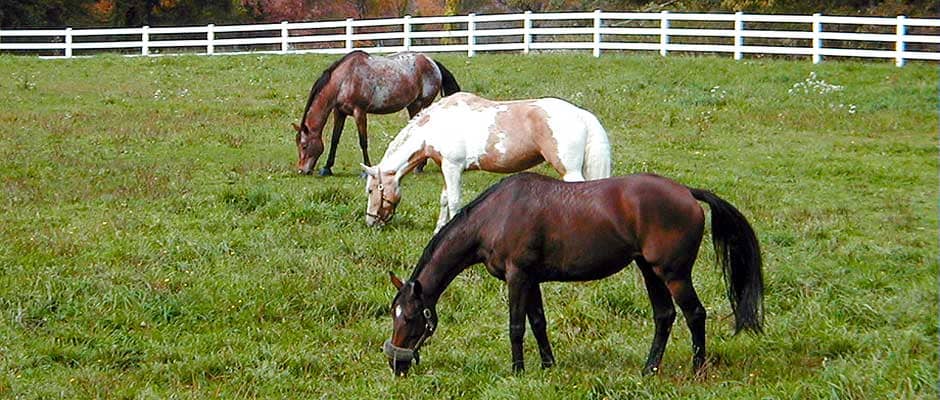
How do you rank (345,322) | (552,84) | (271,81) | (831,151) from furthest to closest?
(271,81) → (552,84) → (831,151) → (345,322)

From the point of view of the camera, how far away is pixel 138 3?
4112 centimetres

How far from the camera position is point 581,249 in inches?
255

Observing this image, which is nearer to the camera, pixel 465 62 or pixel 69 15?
pixel 465 62

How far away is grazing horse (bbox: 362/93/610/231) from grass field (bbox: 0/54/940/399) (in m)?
0.45

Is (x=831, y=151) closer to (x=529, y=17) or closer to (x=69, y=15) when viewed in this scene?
(x=529, y=17)

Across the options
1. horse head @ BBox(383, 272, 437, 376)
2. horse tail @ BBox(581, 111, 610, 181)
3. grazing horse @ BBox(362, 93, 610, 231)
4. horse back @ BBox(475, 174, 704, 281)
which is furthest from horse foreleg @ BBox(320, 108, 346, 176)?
horse back @ BBox(475, 174, 704, 281)

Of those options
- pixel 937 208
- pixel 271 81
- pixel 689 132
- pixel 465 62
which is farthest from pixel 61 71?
pixel 937 208

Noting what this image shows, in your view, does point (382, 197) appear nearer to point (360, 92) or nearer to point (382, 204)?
point (382, 204)

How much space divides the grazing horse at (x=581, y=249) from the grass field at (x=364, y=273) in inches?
10.6

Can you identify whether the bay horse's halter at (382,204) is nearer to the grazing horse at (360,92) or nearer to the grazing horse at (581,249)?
the grazing horse at (360,92)

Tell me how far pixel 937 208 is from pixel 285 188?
6.45 m

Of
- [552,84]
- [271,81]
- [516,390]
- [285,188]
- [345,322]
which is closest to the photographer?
[516,390]

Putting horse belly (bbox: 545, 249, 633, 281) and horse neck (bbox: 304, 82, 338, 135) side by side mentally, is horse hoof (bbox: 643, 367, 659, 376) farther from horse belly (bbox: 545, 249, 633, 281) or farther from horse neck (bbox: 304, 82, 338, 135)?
horse neck (bbox: 304, 82, 338, 135)

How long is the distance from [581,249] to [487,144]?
13.1ft
